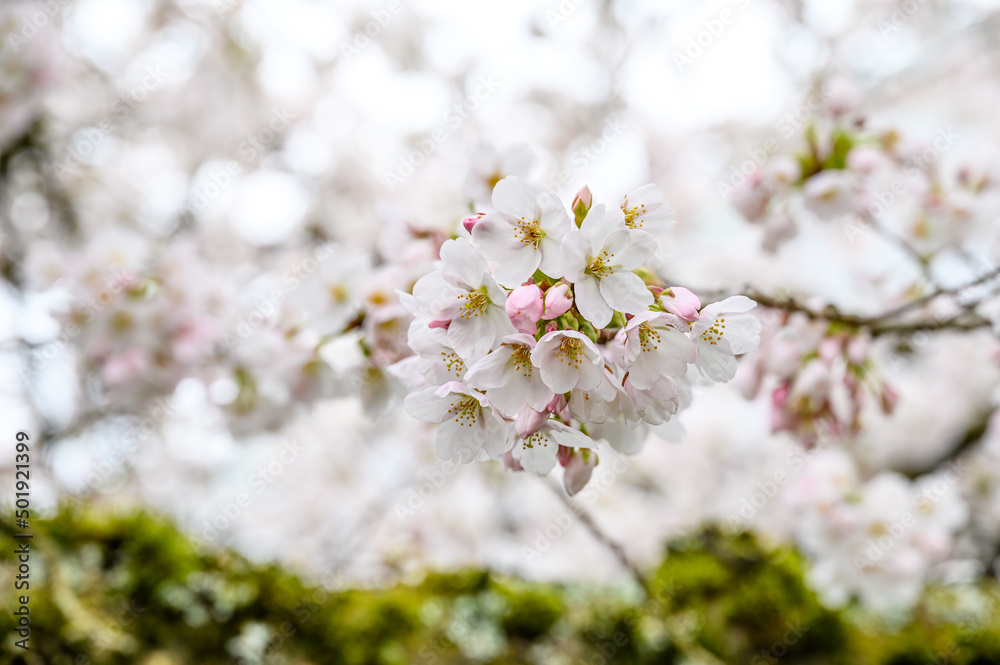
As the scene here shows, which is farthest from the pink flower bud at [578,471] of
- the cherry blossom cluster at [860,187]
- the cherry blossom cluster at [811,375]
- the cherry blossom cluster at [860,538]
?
the cherry blossom cluster at [860,538]

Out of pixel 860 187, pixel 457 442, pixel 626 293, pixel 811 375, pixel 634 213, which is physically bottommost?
pixel 457 442

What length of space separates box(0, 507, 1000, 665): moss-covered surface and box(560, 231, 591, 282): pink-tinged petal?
105 centimetres

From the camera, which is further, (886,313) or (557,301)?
(886,313)

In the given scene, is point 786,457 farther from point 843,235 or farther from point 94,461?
point 94,461

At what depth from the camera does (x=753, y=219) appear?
4.10ft

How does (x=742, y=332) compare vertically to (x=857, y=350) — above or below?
below

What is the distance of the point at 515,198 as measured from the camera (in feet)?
1.89

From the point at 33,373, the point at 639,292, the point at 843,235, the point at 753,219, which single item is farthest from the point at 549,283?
the point at 843,235

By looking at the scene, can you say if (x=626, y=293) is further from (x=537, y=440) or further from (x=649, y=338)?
(x=537, y=440)

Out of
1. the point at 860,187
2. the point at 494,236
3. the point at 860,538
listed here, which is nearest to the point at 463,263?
the point at 494,236

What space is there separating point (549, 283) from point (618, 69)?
114 inches

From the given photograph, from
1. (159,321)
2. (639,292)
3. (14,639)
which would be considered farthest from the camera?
(159,321)

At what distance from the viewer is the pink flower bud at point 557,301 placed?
53cm

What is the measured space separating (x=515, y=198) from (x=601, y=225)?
89 millimetres
